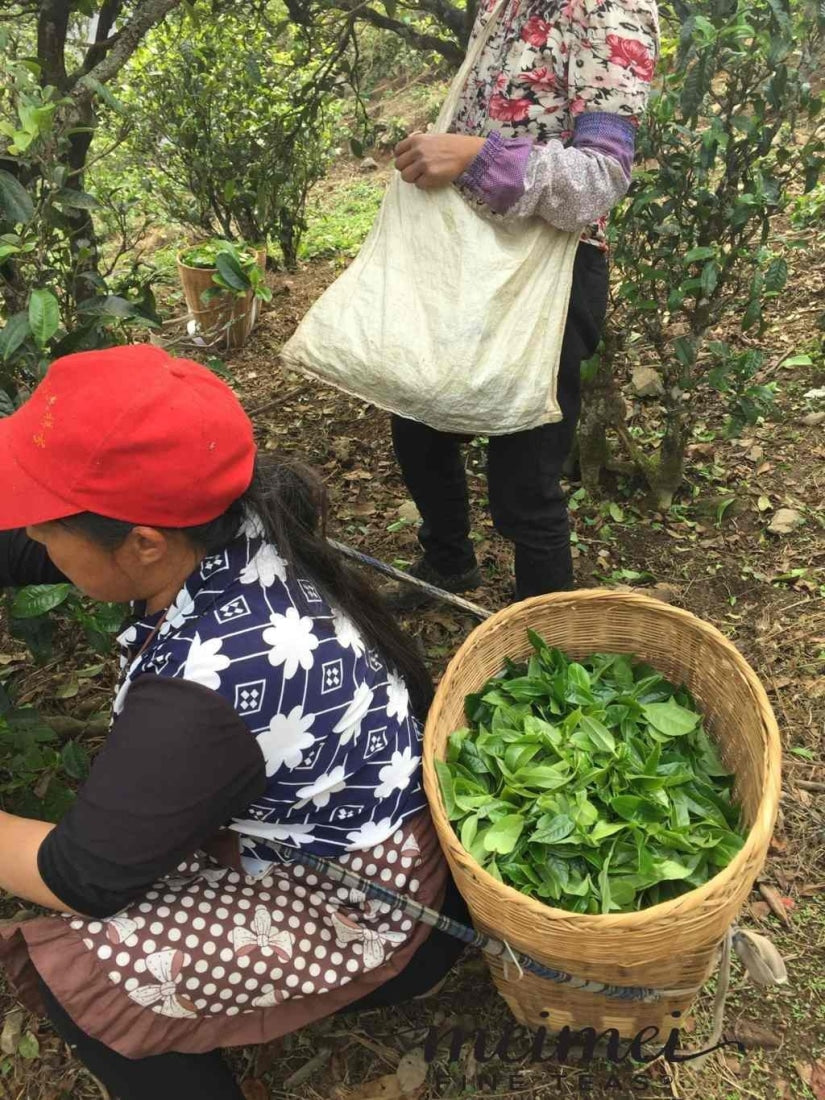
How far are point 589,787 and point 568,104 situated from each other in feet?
4.13

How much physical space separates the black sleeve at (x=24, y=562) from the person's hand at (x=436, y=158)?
961 mm

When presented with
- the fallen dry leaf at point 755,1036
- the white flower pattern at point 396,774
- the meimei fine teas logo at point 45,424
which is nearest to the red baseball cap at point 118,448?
the meimei fine teas logo at point 45,424

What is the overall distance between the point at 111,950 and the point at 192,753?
0.40 m

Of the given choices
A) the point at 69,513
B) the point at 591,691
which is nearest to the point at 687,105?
the point at 591,691

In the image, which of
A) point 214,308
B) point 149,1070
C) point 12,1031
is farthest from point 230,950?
point 214,308

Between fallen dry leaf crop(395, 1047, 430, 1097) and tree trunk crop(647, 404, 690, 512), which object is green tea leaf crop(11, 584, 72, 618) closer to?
fallen dry leaf crop(395, 1047, 430, 1097)

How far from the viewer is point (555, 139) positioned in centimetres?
159

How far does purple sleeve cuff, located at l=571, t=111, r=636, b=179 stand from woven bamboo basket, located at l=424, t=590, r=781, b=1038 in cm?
83

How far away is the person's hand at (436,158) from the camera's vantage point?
1.58 meters

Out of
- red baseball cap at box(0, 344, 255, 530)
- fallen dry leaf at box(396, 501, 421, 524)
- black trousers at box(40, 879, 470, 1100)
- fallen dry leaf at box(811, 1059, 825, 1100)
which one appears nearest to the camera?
red baseball cap at box(0, 344, 255, 530)

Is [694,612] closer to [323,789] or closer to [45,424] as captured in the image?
[323,789]

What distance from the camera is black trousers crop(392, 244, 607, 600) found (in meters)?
1.78

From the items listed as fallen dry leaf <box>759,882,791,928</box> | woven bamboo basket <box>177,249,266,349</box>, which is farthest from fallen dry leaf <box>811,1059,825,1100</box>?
woven bamboo basket <box>177,249,266,349</box>

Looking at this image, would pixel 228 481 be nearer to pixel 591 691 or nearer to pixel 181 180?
pixel 591 691
